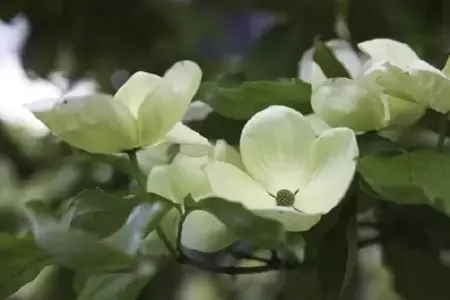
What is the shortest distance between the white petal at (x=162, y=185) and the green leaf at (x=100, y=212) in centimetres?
2

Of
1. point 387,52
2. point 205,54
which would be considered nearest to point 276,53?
point 205,54

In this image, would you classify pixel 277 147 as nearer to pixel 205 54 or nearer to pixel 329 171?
pixel 329 171

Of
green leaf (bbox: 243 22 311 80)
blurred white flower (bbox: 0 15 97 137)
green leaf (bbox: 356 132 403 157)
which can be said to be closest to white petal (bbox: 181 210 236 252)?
green leaf (bbox: 356 132 403 157)

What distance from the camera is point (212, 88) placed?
0.53 meters

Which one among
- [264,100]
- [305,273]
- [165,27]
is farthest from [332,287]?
[165,27]

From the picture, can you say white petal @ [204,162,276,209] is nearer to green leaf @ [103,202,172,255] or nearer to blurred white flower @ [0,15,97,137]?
green leaf @ [103,202,172,255]

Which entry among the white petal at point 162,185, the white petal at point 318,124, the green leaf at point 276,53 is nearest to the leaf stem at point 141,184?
→ the white petal at point 162,185

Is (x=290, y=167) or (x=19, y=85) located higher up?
(x=290, y=167)

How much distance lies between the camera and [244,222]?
1.33ft

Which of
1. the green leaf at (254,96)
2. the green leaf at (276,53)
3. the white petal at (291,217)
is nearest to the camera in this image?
the white petal at (291,217)

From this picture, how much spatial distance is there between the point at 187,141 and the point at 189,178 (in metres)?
0.03

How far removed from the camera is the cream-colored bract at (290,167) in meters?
0.42

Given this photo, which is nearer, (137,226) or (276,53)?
(137,226)

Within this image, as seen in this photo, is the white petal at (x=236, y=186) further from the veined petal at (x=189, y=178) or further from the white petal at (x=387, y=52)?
the white petal at (x=387, y=52)
